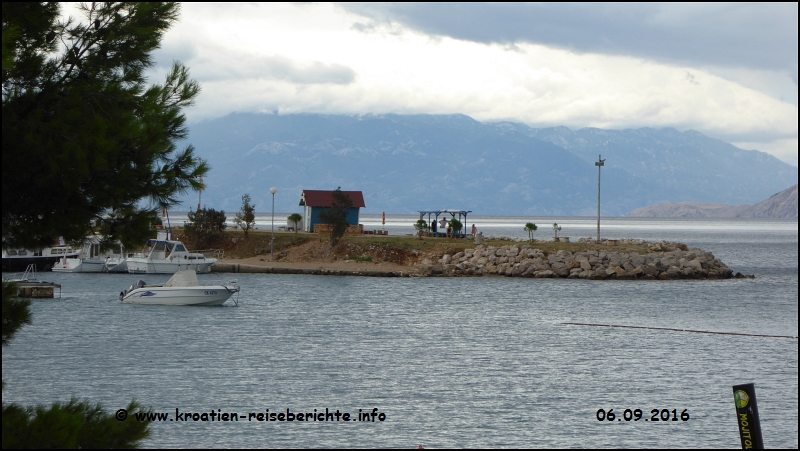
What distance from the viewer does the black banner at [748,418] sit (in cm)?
825

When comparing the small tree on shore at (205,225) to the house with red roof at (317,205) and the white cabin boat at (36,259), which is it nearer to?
the house with red roof at (317,205)

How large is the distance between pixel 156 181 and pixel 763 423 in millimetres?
17180

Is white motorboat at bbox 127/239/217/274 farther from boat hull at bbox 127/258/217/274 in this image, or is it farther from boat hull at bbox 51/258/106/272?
boat hull at bbox 51/258/106/272

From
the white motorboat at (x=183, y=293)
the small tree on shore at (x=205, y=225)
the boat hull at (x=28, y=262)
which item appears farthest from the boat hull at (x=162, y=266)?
the white motorboat at (x=183, y=293)

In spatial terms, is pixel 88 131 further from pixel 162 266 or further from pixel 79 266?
pixel 79 266

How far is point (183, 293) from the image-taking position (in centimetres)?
4494

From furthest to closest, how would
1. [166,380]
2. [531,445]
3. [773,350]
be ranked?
[773,350]
[166,380]
[531,445]

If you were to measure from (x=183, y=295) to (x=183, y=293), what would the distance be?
15 centimetres

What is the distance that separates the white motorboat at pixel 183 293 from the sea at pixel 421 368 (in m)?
0.79

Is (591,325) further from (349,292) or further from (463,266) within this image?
(463,266)

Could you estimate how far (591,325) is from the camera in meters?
39.4

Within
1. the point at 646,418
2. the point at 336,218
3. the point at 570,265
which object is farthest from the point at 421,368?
the point at 570,265

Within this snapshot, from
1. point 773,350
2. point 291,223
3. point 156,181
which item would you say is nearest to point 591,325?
point 773,350

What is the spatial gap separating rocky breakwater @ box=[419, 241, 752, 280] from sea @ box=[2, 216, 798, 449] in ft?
43.4
